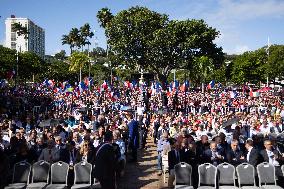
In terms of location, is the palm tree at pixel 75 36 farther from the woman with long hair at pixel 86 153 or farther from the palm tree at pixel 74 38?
the woman with long hair at pixel 86 153

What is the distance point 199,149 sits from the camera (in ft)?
36.8

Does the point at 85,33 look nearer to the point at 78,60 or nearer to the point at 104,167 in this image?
the point at 78,60

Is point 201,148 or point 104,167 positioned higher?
point 201,148

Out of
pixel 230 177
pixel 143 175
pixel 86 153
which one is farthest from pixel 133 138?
pixel 230 177

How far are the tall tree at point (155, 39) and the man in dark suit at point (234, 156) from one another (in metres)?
39.2

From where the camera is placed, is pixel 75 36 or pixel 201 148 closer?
pixel 201 148

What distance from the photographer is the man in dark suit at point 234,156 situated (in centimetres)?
1111

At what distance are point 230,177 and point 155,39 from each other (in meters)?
41.4

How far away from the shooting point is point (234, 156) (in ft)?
37.1

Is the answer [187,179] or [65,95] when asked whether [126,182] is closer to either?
[187,179]

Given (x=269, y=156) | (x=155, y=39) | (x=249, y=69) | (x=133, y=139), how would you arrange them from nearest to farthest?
(x=269, y=156) → (x=133, y=139) → (x=155, y=39) → (x=249, y=69)

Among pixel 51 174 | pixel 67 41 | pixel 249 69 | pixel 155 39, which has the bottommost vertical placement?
pixel 51 174

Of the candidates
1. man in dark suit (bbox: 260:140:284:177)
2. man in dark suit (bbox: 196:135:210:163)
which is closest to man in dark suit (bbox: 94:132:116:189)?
man in dark suit (bbox: 196:135:210:163)

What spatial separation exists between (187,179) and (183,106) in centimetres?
2450
